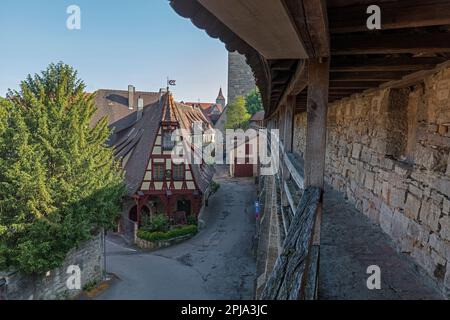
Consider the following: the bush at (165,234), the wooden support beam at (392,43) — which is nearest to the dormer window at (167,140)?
the bush at (165,234)

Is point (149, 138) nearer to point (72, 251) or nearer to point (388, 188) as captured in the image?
point (72, 251)

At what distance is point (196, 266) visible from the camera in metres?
13.1

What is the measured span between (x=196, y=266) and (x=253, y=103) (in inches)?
1063

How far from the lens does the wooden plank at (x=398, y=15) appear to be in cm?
184

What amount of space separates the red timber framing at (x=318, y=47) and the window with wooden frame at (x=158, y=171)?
14.1m

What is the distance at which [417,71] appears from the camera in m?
3.13

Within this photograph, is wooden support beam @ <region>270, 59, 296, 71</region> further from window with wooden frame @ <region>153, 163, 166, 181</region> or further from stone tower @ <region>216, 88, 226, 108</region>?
stone tower @ <region>216, 88, 226, 108</region>

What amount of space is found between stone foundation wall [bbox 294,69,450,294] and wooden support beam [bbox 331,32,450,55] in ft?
1.98

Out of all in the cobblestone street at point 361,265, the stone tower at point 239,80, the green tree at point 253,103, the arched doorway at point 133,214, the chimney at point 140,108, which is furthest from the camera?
the stone tower at point 239,80

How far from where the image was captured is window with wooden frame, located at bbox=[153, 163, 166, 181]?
16938 mm

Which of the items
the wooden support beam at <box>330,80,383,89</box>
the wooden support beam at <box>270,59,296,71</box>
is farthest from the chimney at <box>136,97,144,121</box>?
the wooden support beam at <box>270,59,296,71</box>

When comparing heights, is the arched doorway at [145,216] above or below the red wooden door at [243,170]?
below

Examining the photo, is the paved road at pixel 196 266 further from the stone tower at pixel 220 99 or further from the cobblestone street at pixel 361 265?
the stone tower at pixel 220 99

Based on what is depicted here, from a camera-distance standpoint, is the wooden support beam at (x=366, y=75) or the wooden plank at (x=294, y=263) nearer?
the wooden plank at (x=294, y=263)
